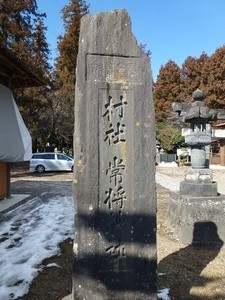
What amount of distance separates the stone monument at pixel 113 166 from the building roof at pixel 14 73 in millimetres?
4719

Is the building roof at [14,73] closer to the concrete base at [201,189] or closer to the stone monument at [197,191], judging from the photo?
the stone monument at [197,191]

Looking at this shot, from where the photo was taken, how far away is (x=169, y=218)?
7.18m

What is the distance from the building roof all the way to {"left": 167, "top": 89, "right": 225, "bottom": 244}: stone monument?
3970 mm

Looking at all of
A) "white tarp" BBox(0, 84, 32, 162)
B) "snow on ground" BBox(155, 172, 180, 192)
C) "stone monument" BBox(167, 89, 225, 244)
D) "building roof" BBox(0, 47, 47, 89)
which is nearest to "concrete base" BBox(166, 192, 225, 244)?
"stone monument" BBox(167, 89, 225, 244)

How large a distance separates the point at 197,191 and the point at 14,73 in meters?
6.07

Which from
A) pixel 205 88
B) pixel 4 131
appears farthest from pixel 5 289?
pixel 205 88

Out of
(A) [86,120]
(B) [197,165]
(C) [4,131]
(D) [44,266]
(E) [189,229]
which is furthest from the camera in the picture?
(C) [4,131]

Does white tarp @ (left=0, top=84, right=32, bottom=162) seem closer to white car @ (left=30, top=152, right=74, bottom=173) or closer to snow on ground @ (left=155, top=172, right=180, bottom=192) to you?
snow on ground @ (left=155, top=172, right=180, bottom=192)

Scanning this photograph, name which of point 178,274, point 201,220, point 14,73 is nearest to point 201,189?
point 201,220

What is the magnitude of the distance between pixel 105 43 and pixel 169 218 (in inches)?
195

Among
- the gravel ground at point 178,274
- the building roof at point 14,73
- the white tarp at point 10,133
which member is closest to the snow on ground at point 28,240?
the gravel ground at point 178,274

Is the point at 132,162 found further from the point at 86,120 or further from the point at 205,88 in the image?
the point at 205,88

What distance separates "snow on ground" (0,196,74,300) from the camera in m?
4.10

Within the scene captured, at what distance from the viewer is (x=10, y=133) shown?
8828 mm
